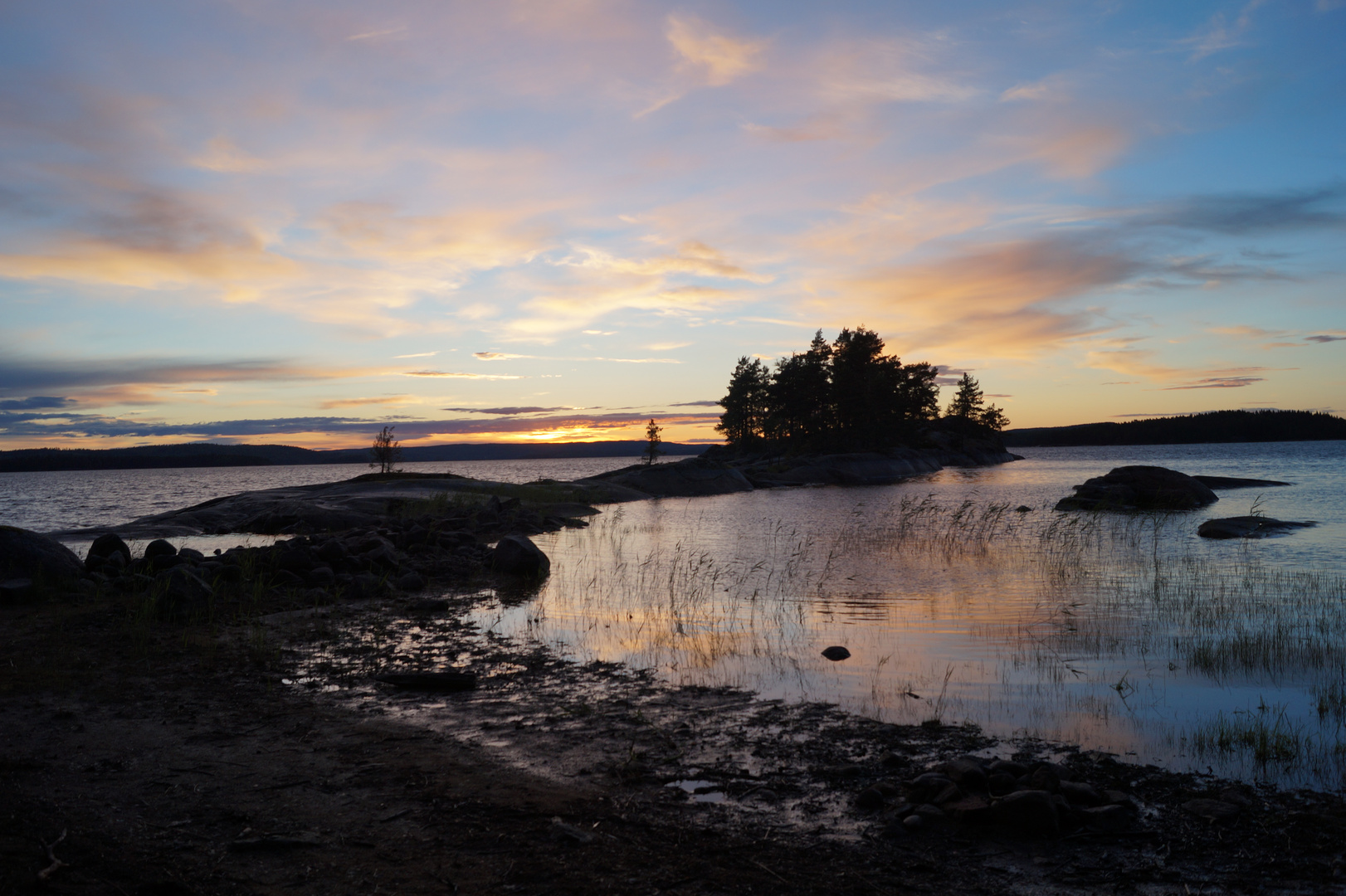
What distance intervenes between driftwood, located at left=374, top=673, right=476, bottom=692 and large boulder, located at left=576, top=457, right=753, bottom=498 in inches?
1727

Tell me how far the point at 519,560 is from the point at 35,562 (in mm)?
9507

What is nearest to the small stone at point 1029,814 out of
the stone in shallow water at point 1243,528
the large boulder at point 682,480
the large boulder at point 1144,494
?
the stone in shallow water at point 1243,528

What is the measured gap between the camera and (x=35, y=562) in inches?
583

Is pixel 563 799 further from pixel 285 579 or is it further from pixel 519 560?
pixel 519 560

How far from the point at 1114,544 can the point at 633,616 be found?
16.4 meters

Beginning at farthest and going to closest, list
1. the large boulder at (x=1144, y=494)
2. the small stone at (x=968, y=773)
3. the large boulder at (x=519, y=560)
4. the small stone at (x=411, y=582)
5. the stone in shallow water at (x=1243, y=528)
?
the large boulder at (x=1144, y=494), the stone in shallow water at (x=1243, y=528), the large boulder at (x=519, y=560), the small stone at (x=411, y=582), the small stone at (x=968, y=773)

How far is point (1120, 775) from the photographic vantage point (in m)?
6.19

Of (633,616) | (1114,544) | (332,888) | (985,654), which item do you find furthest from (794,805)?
(1114,544)

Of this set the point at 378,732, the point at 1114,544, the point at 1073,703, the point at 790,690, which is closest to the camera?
the point at 378,732

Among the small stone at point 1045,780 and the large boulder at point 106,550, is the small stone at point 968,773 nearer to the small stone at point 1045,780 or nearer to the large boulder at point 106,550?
the small stone at point 1045,780

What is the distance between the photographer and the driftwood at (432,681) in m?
9.18

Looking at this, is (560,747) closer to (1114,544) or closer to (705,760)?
(705,760)

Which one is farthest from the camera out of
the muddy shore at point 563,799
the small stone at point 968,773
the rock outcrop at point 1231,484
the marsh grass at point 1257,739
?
the rock outcrop at point 1231,484

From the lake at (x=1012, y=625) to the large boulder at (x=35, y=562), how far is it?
26.9ft
